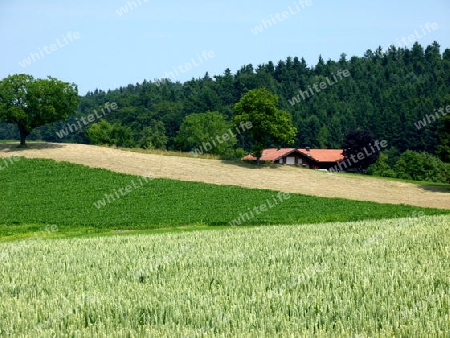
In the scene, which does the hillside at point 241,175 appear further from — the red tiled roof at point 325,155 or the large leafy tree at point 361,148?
the red tiled roof at point 325,155

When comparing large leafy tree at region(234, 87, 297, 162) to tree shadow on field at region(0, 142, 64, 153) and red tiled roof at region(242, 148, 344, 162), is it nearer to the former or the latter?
tree shadow on field at region(0, 142, 64, 153)

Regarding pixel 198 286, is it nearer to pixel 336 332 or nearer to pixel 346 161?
pixel 336 332

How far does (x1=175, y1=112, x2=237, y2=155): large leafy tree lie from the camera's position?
136 metres

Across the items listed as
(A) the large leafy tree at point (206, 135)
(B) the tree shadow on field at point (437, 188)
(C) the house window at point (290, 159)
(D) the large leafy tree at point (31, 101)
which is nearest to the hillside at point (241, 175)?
(B) the tree shadow on field at point (437, 188)

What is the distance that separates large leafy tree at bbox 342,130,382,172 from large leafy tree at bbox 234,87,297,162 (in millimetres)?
55473

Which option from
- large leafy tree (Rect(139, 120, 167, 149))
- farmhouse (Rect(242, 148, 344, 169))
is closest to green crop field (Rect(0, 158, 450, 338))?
farmhouse (Rect(242, 148, 344, 169))

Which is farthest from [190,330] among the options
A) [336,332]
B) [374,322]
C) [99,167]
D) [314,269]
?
[99,167]

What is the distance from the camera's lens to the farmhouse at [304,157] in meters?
124

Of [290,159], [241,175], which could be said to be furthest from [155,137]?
[241,175]

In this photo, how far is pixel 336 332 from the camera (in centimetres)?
864

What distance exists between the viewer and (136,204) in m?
43.5

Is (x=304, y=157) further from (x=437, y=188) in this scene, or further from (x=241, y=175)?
(x=241, y=175)

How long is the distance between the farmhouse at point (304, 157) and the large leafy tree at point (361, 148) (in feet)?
27.1

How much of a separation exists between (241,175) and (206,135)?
76301 mm
